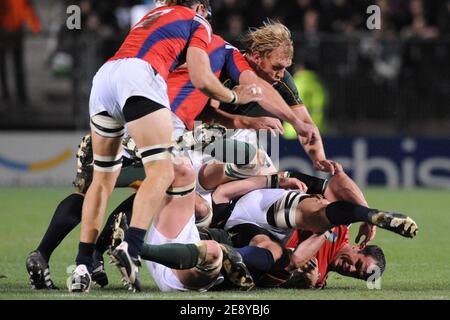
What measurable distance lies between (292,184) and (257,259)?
0.97 metres

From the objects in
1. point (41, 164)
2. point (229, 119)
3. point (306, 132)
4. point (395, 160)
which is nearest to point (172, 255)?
point (306, 132)

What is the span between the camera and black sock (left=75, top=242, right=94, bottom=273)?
7.23m

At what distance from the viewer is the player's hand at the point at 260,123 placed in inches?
314

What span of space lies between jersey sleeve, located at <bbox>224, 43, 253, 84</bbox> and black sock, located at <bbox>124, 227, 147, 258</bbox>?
1.72m

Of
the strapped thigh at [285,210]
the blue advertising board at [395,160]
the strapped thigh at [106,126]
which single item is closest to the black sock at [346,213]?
the strapped thigh at [285,210]

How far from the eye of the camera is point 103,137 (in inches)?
285

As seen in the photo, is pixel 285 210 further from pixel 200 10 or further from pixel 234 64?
pixel 200 10

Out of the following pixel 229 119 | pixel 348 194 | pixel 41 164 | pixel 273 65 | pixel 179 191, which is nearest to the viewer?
pixel 179 191

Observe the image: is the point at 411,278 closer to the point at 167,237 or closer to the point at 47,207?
the point at 167,237

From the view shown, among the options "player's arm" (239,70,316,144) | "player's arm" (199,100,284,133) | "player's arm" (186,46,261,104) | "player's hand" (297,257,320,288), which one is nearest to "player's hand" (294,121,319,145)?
"player's arm" (239,70,316,144)

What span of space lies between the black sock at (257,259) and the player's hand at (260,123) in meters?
0.99

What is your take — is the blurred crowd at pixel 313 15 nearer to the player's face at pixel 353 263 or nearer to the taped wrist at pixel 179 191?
the player's face at pixel 353 263

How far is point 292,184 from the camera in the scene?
26.6 ft

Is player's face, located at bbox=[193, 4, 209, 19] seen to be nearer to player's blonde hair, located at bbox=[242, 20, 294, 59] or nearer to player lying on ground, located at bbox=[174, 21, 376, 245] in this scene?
player lying on ground, located at bbox=[174, 21, 376, 245]
